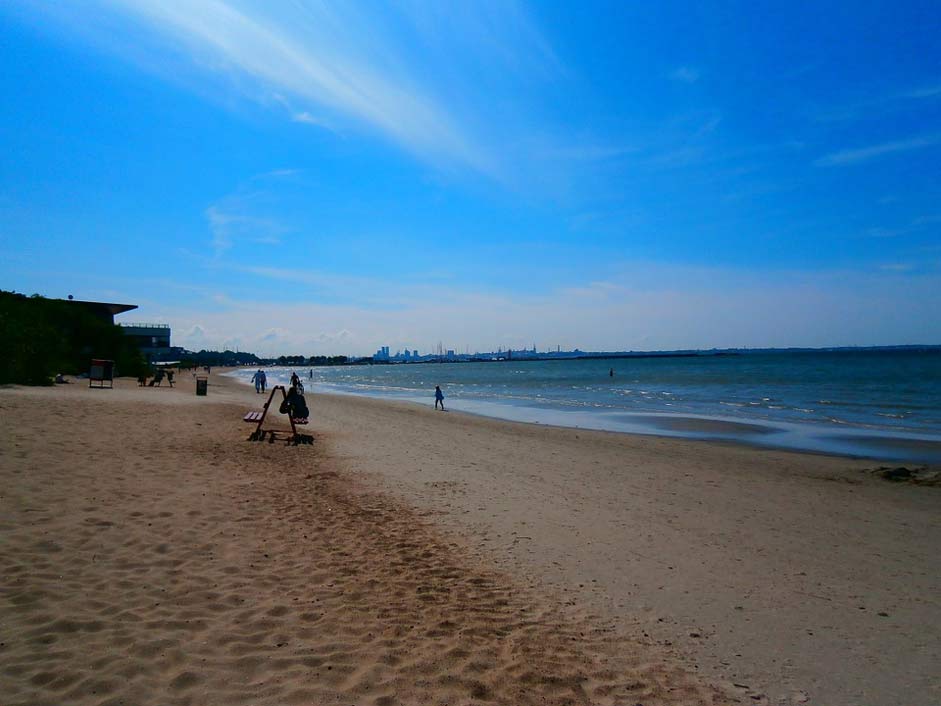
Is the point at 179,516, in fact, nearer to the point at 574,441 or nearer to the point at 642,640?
the point at 642,640

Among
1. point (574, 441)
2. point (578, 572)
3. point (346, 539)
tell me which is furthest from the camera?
point (574, 441)

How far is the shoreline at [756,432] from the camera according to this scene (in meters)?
16.8

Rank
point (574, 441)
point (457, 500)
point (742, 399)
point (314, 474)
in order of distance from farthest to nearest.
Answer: point (742, 399) < point (574, 441) < point (314, 474) < point (457, 500)

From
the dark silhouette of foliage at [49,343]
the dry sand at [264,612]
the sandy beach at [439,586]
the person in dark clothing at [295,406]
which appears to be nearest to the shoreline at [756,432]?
the sandy beach at [439,586]

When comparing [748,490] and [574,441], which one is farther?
[574,441]

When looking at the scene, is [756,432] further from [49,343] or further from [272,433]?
[49,343]

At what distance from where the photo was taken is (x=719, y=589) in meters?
5.55

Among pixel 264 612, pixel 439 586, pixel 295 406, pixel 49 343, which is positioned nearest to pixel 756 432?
pixel 295 406

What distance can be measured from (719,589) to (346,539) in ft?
13.1

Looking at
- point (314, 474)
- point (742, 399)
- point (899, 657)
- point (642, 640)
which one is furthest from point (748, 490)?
point (742, 399)

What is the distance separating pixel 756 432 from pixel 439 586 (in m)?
19.3

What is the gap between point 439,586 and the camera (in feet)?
17.4

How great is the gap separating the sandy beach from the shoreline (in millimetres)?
6982

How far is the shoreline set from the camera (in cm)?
1684
